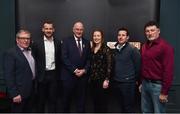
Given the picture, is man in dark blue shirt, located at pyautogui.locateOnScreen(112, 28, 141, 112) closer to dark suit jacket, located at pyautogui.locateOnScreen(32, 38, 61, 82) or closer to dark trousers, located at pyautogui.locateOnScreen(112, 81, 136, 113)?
dark trousers, located at pyautogui.locateOnScreen(112, 81, 136, 113)

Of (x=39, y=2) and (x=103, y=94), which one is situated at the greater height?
(x=39, y=2)

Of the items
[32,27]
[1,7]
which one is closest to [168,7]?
[32,27]

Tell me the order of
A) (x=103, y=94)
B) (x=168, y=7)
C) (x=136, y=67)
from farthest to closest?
(x=168, y=7) → (x=103, y=94) → (x=136, y=67)

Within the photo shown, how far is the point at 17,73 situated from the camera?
4.57m

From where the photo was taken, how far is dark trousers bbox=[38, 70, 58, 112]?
17.2ft

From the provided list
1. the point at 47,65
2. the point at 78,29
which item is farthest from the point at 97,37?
the point at 47,65

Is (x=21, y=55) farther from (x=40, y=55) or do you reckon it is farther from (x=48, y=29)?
(x=48, y=29)

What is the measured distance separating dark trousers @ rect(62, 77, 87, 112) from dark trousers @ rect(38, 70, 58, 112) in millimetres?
142

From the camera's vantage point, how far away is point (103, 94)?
5355 millimetres

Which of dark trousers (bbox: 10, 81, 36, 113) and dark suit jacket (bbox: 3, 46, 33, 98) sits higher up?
dark suit jacket (bbox: 3, 46, 33, 98)

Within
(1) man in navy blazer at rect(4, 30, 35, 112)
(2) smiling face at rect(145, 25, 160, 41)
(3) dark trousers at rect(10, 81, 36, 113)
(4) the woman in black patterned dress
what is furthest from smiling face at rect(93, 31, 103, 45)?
(3) dark trousers at rect(10, 81, 36, 113)

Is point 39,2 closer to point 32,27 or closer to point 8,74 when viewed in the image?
point 32,27

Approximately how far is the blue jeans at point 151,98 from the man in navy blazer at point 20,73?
141 cm

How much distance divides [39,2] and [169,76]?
2.16 metres
